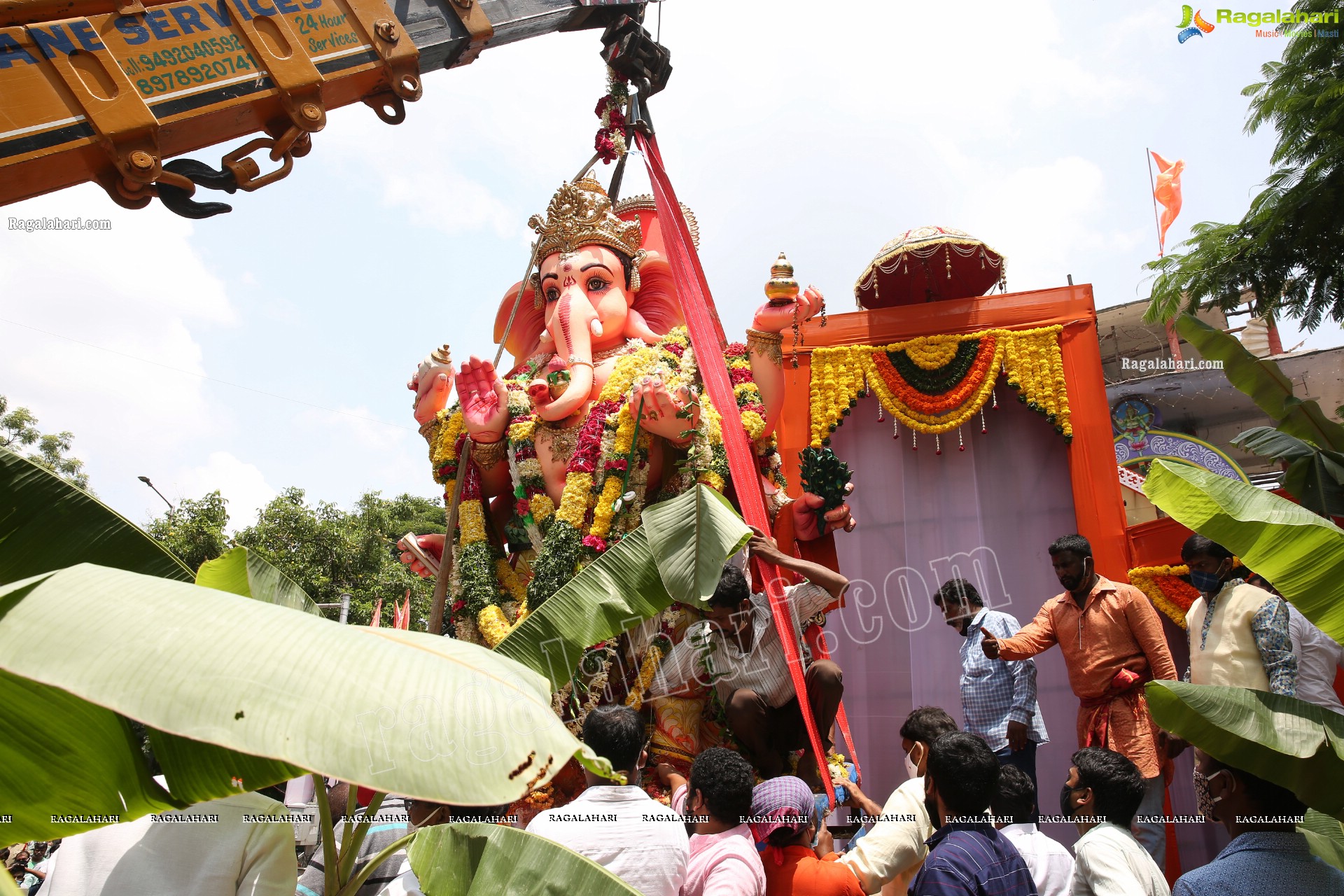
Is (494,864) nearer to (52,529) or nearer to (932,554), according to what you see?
(52,529)

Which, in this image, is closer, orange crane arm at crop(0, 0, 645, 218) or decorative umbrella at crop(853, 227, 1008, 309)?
orange crane arm at crop(0, 0, 645, 218)

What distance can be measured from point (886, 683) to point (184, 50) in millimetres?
6708

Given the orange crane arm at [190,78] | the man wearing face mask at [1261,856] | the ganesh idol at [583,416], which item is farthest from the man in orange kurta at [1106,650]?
the orange crane arm at [190,78]

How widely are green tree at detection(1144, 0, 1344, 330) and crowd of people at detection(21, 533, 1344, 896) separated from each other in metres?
3.31

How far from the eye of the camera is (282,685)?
4.59 ft

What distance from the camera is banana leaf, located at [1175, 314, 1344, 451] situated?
475cm

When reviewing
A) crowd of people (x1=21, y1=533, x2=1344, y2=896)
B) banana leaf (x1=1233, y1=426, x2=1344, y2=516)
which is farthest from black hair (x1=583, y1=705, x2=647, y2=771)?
banana leaf (x1=1233, y1=426, x2=1344, y2=516)

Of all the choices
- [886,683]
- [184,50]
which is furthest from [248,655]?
[886,683]

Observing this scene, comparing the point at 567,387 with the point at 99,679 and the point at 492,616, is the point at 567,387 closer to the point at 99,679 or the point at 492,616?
the point at 492,616

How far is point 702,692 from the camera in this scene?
5.70 meters

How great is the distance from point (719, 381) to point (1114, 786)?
3.19 meters

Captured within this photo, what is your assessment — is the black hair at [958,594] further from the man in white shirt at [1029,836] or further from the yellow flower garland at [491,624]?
the yellow flower garland at [491,624]

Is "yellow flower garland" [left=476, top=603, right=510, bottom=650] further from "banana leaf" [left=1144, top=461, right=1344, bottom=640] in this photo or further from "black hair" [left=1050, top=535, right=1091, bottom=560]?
"banana leaf" [left=1144, top=461, right=1344, bottom=640]

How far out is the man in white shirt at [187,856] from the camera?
2336 millimetres
